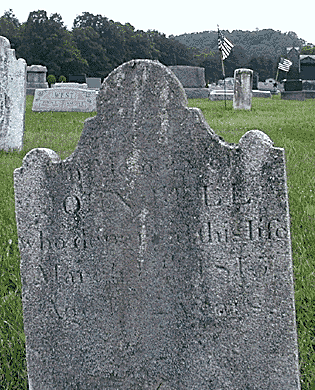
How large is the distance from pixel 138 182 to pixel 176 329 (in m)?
0.69

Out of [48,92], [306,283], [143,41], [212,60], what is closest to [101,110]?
[306,283]

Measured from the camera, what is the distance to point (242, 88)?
1494cm

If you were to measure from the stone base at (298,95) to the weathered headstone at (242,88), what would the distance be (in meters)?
9.72

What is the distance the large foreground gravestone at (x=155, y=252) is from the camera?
1918mm

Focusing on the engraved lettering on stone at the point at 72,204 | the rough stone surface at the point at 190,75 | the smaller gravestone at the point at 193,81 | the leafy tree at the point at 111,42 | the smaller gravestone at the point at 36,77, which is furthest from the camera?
the leafy tree at the point at 111,42

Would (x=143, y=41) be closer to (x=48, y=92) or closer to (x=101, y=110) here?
(x=48, y=92)

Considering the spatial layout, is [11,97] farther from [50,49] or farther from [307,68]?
[50,49]

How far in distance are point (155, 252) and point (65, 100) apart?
1174 cm

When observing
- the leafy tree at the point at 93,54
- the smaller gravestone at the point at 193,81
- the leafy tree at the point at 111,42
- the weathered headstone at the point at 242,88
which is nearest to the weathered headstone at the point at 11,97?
the weathered headstone at the point at 242,88

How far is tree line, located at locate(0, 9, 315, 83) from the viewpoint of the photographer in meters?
43.0

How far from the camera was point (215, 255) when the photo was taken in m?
1.97

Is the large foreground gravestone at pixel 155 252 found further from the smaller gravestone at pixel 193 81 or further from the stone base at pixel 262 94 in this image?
the stone base at pixel 262 94

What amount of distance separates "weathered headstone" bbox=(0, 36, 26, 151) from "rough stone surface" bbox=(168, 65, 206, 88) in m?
12.1

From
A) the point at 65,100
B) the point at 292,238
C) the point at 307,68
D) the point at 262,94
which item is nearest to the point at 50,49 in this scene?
the point at 262,94
